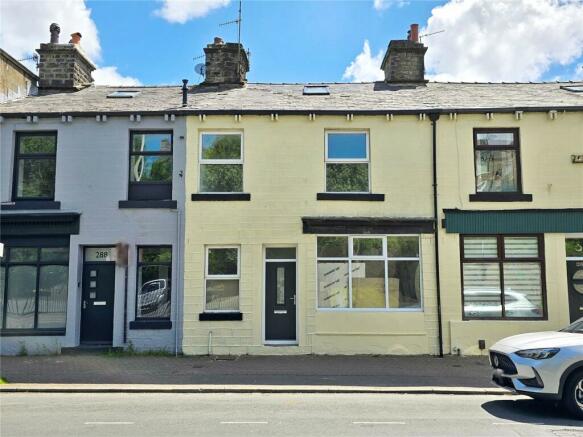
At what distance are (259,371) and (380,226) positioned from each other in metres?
4.71

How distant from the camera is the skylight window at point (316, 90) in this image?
50.7ft

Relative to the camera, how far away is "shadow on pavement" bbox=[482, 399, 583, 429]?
7.43 m

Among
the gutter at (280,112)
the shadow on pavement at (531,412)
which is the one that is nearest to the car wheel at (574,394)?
the shadow on pavement at (531,412)

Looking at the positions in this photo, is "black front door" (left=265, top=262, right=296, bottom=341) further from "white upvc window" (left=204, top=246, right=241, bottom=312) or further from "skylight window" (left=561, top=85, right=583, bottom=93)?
"skylight window" (left=561, top=85, right=583, bottom=93)

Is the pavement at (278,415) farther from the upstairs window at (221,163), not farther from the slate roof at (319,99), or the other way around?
the slate roof at (319,99)

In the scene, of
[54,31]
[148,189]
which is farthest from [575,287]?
[54,31]

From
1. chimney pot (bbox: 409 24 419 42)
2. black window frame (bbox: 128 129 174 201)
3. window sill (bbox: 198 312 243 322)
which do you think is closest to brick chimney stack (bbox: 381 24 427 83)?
chimney pot (bbox: 409 24 419 42)

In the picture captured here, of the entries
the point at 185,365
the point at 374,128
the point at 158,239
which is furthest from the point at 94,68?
the point at 185,365

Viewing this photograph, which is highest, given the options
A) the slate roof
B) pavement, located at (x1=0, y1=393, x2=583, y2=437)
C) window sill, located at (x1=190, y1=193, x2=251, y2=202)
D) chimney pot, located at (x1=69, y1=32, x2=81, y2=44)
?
chimney pot, located at (x1=69, y1=32, x2=81, y2=44)

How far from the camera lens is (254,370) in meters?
11.1

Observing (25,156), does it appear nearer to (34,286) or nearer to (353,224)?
(34,286)

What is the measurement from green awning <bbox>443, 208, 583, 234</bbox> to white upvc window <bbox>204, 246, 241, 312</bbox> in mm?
5319

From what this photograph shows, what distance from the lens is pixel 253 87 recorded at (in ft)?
53.6

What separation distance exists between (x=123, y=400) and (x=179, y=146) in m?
6.84
